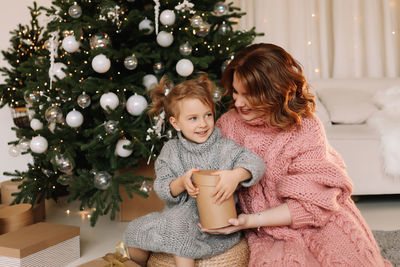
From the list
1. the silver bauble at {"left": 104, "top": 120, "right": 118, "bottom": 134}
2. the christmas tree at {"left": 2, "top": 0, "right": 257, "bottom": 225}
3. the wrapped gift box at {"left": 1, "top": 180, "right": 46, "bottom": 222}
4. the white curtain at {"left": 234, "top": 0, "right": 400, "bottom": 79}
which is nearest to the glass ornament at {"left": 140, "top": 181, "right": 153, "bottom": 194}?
the christmas tree at {"left": 2, "top": 0, "right": 257, "bottom": 225}

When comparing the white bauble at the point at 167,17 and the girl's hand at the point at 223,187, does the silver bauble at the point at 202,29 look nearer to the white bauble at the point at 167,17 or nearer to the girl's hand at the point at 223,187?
the white bauble at the point at 167,17

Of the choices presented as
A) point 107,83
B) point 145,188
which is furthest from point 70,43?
point 145,188

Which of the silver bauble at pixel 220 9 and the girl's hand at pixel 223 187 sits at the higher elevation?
the silver bauble at pixel 220 9

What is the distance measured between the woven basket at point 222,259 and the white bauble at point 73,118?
772 millimetres

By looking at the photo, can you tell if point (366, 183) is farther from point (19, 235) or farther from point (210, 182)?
point (19, 235)

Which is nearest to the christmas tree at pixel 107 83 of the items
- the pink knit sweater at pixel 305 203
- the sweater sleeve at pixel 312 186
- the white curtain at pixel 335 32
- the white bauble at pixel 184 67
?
the white bauble at pixel 184 67

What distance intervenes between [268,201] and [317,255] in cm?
25

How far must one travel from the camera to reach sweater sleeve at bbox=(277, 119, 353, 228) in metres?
1.18

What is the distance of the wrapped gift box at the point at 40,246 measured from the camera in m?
1.44

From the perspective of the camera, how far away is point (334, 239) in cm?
115

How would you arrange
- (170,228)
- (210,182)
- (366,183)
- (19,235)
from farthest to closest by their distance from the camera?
(366,183)
(19,235)
(170,228)
(210,182)

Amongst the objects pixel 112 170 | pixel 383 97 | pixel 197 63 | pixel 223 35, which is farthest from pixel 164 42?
pixel 383 97

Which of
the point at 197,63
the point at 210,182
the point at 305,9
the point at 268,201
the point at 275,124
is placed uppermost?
the point at 305,9

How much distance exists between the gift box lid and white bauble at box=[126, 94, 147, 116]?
0.60 metres
